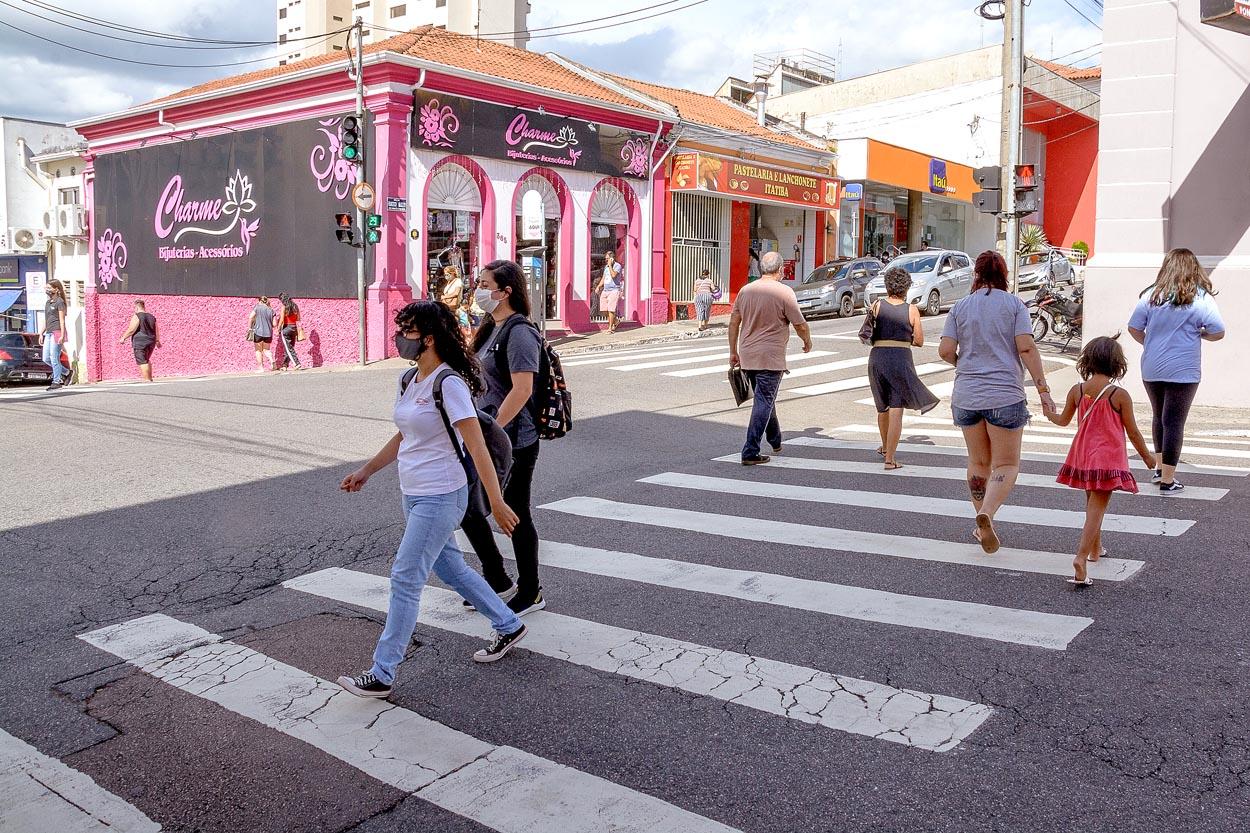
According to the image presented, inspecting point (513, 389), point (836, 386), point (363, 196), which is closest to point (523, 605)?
point (513, 389)

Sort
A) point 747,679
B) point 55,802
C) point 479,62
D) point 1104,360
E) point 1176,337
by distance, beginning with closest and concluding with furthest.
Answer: point 55,802 < point 747,679 < point 1104,360 < point 1176,337 < point 479,62

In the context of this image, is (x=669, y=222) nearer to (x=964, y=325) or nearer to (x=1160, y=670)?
(x=964, y=325)

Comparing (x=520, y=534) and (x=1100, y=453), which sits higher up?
(x=1100, y=453)

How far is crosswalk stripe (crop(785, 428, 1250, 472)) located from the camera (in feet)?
30.8

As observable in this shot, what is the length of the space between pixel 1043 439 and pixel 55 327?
1888 cm

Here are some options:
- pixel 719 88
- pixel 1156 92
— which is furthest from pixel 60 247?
pixel 1156 92

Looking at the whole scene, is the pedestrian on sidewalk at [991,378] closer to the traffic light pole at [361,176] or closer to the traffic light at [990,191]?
the traffic light at [990,191]

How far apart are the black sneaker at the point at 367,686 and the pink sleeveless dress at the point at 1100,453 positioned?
12.1ft

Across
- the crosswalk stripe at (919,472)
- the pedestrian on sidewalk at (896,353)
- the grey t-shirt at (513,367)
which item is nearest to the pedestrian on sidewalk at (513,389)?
the grey t-shirt at (513,367)

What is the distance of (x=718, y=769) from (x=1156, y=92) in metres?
12.8

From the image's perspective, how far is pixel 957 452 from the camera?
428 inches

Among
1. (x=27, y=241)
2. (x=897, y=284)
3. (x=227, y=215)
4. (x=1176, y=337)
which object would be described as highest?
(x=27, y=241)

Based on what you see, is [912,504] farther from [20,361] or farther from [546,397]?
[20,361]

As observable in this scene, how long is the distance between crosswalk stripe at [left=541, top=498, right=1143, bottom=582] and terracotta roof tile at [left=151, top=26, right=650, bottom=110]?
17301 millimetres
